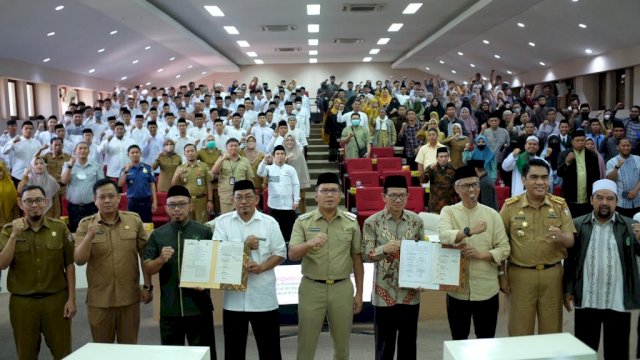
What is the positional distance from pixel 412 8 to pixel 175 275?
13796mm

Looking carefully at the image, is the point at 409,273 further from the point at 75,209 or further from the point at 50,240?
the point at 75,209

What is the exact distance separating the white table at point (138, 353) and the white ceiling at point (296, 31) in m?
11.9

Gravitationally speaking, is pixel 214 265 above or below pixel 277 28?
below

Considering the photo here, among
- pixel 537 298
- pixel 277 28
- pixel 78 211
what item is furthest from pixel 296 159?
pixel 277 28

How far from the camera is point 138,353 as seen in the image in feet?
7.34

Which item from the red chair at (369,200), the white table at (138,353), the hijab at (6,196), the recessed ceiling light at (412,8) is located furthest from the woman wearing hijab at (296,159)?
the recessed ceiling light at (412,8)

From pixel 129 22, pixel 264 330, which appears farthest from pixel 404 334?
pixel 129 22

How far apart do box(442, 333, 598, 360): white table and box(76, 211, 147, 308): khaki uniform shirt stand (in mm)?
2799

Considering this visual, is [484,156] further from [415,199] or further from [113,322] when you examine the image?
[113,322]

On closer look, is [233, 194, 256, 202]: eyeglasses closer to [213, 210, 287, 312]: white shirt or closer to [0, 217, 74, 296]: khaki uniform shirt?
[213, 210, 287, 312]: white shirt

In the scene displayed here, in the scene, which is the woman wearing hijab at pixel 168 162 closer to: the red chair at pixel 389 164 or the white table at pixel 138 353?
the red chair at pixel 389 164

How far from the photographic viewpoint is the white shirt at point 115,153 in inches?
400

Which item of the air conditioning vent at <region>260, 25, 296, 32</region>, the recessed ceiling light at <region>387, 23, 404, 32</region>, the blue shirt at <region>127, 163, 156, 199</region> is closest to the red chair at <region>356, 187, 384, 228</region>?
the blue shirt at <region>127, 163, 156, 199</region>

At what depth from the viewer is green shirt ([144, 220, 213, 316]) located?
4.20 metres
